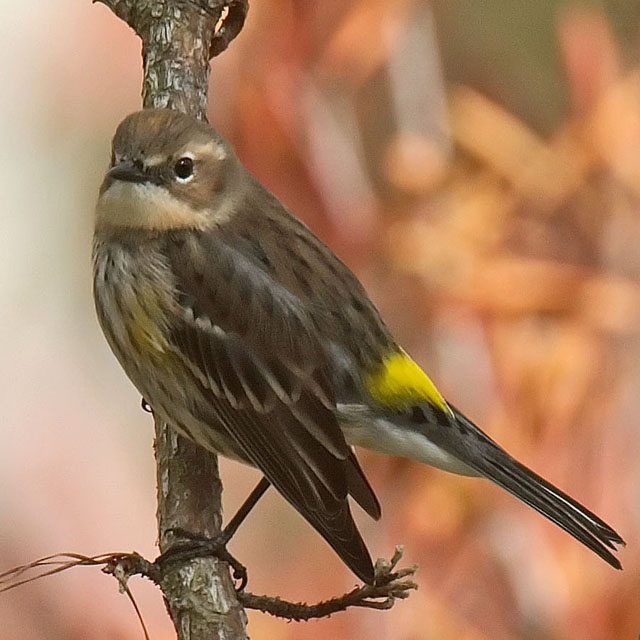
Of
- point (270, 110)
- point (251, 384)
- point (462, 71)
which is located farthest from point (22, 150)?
point (251, 384)

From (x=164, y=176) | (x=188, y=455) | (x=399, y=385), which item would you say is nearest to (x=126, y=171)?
(x=164, y=176)

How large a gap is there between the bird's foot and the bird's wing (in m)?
0.14

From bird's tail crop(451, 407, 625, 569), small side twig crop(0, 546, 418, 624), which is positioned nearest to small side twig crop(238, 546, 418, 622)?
small side twig crop(0, 546, 418, 624)

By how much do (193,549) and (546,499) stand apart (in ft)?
2.05

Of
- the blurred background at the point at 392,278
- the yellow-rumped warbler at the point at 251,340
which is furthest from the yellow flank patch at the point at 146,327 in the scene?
the blurred background at the point at 392,278

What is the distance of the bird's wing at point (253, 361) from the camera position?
1.83 meters

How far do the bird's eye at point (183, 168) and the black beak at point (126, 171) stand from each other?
0.07 m

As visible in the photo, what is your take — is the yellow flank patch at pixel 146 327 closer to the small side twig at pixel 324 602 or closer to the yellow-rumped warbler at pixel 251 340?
the yellow-rumped warbler at pixel 251 340

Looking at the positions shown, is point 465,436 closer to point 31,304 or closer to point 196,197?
point 196,197

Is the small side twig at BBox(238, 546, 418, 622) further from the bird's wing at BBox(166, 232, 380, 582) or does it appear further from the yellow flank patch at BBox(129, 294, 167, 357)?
the yellow flank patch at BBox(129, 294, 167, 357)

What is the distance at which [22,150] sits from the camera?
148 inches

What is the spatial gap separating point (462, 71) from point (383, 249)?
773 millimetres

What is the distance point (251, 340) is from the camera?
188 centimetres

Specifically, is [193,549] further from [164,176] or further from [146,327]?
[164,176]
